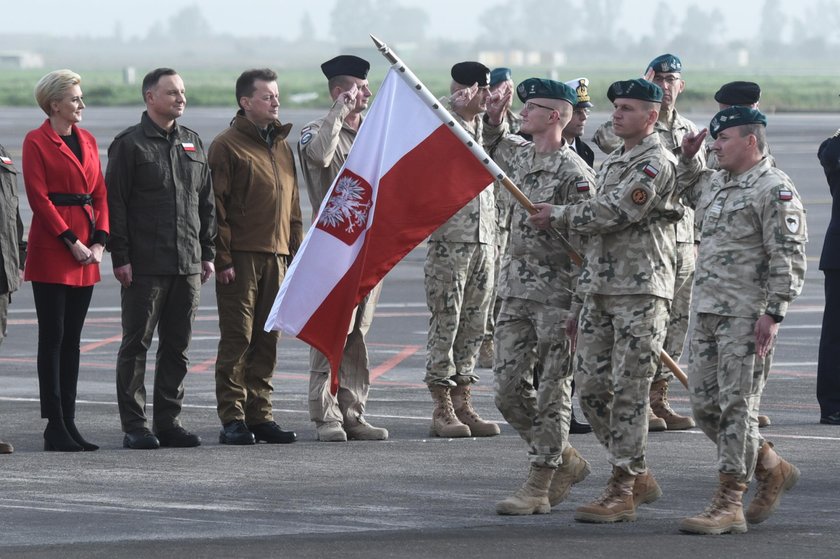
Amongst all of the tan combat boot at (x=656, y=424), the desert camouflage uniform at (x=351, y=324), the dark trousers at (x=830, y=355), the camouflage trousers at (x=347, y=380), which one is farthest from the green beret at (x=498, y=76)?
the dark trousers at (x=830, y=355)

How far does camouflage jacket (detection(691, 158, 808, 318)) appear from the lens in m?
7.48

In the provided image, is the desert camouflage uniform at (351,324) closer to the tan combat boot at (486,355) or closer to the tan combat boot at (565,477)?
the tan combat boot at (565,477)

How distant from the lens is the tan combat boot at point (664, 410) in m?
10.6

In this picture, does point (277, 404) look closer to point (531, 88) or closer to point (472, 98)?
point (472, 98)

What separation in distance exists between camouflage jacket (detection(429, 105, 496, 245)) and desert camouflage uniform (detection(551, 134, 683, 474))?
2332mm

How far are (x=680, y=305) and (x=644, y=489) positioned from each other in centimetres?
301

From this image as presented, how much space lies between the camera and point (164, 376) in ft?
33.0

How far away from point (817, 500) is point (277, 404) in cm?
452

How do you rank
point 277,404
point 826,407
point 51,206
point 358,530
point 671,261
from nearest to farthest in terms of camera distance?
1. point 358,530
2. point 671,261
3. point 51,206
4. point 826,407
5. point 277,404

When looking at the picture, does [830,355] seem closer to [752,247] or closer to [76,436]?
[752,247]

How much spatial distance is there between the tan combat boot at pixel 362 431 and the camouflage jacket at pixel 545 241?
2273 mm

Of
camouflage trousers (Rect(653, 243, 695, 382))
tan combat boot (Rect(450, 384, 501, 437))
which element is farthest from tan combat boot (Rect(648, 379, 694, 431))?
tan combat boot (Rect(450, 384, 501, 437))

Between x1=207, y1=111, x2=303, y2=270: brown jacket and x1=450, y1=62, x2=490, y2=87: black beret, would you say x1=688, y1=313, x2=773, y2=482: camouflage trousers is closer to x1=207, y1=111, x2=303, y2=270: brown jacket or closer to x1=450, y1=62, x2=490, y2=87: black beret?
x1=450, y1=62, x2=490, y2=87: black beret

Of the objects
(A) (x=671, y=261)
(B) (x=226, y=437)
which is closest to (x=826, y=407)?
(A) (x=671, y=261)
